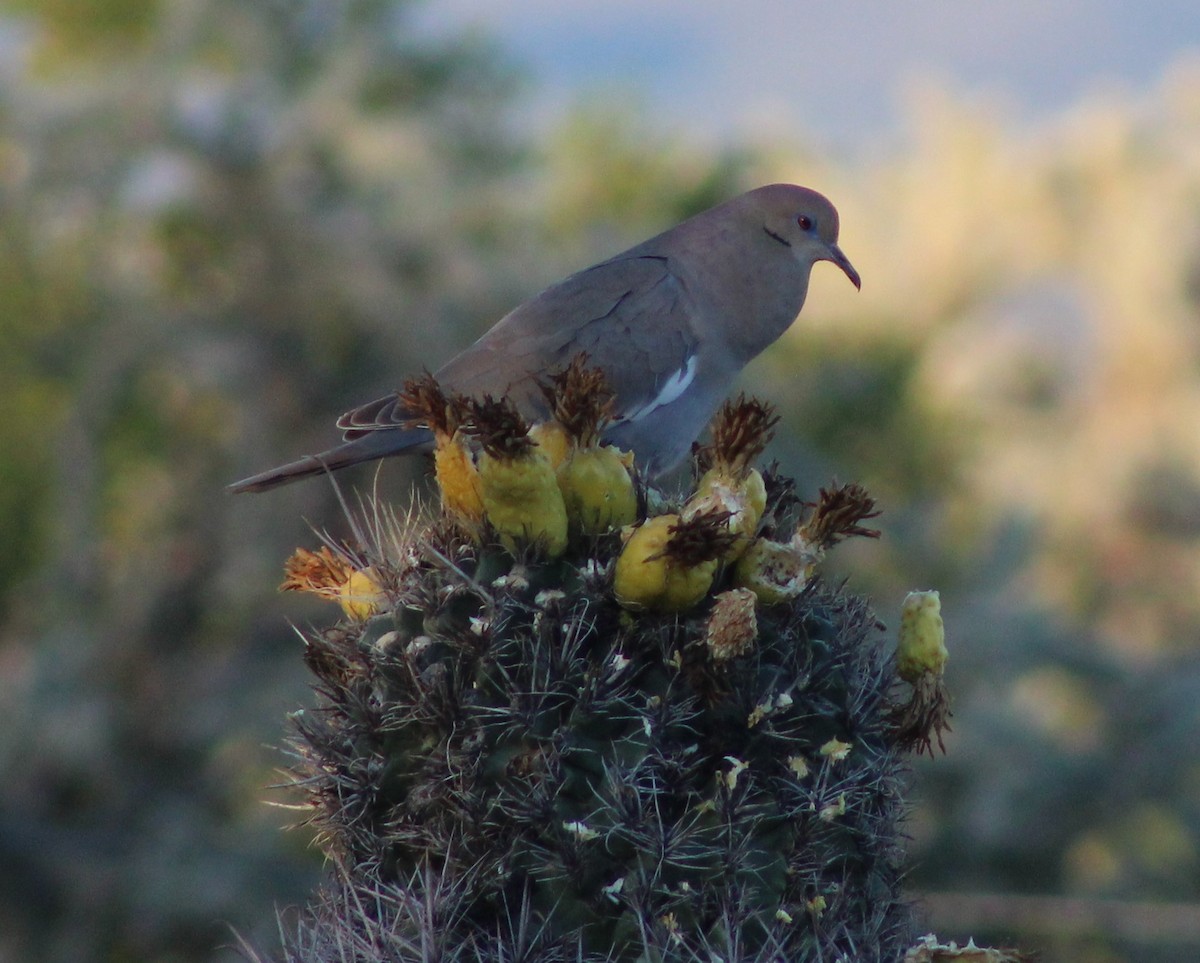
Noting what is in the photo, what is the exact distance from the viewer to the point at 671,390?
4.57 meters

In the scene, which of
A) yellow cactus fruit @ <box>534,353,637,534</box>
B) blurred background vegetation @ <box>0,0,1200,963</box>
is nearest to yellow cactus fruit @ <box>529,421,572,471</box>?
yellow cactus fruit @ <box>534,353,637,534</box>

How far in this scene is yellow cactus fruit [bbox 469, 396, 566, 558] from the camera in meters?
2.61

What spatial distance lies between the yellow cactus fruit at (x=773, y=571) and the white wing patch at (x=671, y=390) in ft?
5.92

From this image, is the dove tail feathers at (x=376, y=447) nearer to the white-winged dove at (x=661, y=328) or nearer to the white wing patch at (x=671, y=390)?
the white-winged dove at (x=661, y=328)

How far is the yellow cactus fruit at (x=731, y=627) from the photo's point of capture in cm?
251

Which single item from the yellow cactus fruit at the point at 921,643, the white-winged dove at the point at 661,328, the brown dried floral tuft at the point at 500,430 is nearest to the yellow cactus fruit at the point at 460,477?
the brown dried floral tuft at the point at 500,430

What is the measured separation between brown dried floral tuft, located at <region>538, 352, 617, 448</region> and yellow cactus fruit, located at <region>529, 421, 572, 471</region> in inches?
0.8

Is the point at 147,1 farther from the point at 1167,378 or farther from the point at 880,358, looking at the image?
the point at 1167,378

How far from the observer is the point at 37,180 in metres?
14.9

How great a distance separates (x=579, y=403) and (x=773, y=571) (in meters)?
0.46

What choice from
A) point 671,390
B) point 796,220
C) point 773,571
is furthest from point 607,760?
point 796,220

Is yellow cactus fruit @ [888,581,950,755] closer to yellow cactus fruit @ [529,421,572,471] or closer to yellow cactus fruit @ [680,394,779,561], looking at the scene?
yellow cactus fruit @ [680,394,779,561]

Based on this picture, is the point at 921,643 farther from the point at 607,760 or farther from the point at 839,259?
the point at 839,259

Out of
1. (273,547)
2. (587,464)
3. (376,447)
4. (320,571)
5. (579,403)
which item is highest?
(579,403)
